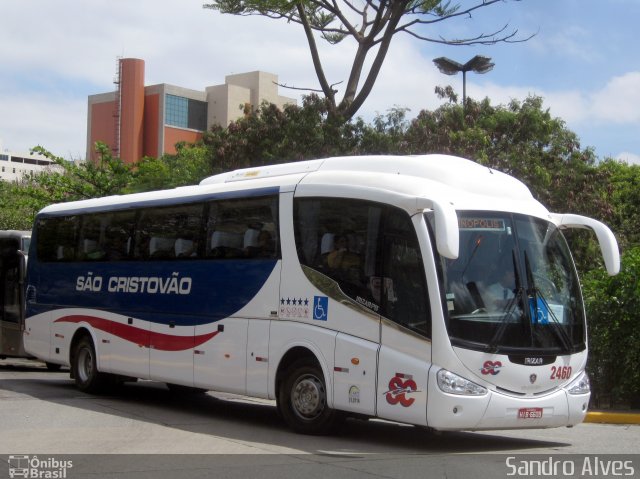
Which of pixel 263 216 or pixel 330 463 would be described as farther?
pixel 263 216

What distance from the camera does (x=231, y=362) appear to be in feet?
43.3

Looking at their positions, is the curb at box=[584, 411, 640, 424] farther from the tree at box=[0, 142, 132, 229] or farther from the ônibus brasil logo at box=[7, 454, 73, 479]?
the tree at box=[0, 142, 132, 229]

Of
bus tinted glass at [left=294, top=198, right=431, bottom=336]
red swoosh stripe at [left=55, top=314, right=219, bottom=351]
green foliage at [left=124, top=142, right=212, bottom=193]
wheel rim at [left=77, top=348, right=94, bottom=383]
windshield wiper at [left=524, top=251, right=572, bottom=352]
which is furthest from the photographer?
green foliage at [left=124, top=142, right=212, bottom=193]

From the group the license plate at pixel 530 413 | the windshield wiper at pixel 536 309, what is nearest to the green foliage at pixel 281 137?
the windshield wiper at pixel 536 309

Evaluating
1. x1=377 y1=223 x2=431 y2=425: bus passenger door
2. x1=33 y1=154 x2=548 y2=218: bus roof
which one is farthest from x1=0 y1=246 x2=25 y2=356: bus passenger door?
x1=377 y1=223 x2=431 y2=425: bus passenger door

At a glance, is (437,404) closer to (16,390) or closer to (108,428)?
(108,428)

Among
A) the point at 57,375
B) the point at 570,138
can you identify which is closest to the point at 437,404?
the point at 57,375

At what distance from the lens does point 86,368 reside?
16969 mm

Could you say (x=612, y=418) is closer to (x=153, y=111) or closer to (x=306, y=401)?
(x=306, y=401)

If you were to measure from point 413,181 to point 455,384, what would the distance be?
2.44 meters

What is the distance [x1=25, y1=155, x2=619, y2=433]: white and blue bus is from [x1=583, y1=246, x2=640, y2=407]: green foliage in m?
3.93

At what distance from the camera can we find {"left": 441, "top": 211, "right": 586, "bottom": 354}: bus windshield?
1048 cm

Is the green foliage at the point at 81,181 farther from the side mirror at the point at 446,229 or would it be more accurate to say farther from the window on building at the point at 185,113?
the window on building at the point at 185,113

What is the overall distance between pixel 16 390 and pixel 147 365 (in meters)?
3.23
